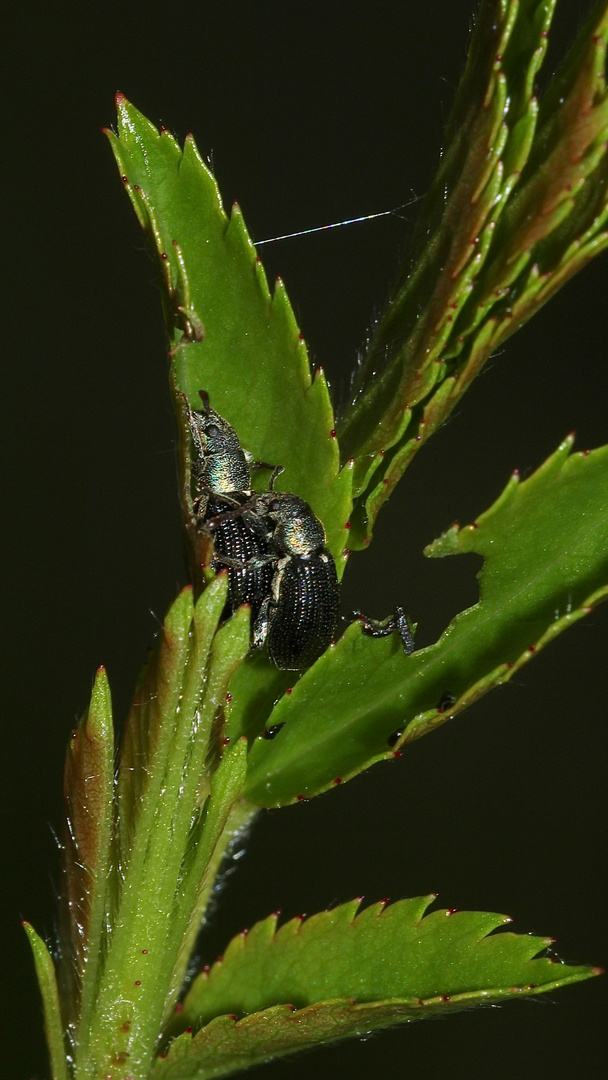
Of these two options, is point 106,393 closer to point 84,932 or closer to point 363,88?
point 363,88

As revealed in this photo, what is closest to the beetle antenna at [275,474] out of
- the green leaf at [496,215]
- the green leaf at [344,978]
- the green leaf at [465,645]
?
the green leaf at [496,215]

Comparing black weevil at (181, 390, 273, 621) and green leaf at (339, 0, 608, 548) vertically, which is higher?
green leaf at (339, 0, 608, 548)

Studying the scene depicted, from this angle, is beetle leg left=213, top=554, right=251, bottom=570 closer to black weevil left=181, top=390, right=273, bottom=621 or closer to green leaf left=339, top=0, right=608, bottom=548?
black weevil left=181, top=390, right=273, bottom=621

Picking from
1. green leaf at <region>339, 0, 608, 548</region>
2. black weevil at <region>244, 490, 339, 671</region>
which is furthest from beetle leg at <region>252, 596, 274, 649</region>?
green leaf at <region>339, 0, 608, 548</region>

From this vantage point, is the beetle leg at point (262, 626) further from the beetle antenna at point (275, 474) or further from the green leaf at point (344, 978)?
the green leaf at point (344, 978)

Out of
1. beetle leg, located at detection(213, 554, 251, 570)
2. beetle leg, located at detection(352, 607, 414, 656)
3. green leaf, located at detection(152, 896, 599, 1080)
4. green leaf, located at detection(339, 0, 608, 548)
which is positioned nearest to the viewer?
green leaf, located at detection(339, 0, 608, 548)

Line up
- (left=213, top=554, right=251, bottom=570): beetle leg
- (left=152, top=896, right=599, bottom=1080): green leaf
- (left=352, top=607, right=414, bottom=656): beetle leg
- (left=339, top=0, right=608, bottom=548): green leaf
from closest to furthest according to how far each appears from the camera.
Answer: (left=339, top=0, right=608, bottom=548): green leaf
(left=152, top=896, right=599, bottom=1080): green leaf
(left=352, top=607, right=414, bottom=656): beetle leg
(left=213, top=554, right=251, bottom=570): beetle leg
